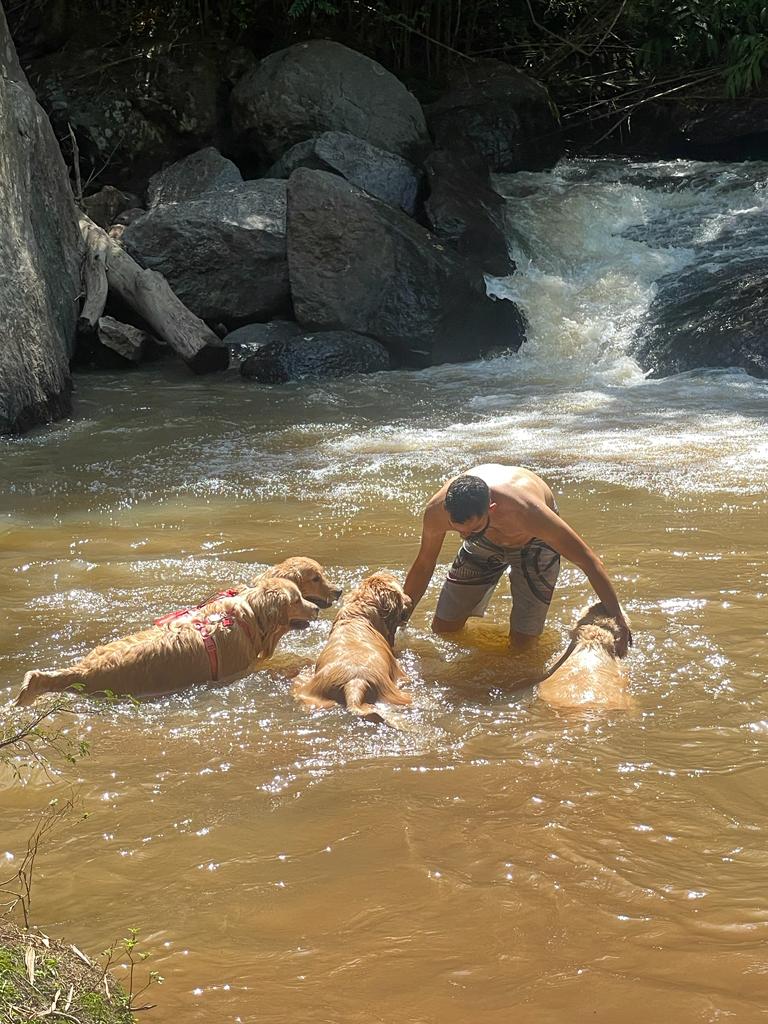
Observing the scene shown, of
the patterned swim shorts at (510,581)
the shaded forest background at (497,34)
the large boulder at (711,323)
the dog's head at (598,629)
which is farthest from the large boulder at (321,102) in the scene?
the dog's head at (598,629)

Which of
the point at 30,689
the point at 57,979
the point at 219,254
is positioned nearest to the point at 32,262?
the point at 219,254

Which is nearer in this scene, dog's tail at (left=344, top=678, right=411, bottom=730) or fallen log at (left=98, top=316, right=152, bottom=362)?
dog's tail at (left=344, top=678, right=411, bottom=730)

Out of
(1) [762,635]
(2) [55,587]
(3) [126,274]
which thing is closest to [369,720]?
(1) [762,635]

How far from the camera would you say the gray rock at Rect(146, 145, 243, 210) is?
63.3 feet

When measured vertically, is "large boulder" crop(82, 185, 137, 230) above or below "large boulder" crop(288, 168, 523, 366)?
above

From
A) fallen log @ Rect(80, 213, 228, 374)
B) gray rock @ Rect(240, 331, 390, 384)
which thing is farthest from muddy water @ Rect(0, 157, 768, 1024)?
fallen log @ Rect(80, 213, 228, 374)

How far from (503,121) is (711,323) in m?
8.00

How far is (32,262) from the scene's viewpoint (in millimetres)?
13219

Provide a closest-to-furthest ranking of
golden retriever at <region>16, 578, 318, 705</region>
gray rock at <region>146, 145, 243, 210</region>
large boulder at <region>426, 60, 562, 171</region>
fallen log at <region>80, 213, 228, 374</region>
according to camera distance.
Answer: golden retriever at <region>16, 578, 318, 705</region> → fallen log at <region>80, 213, 228, 374</region> → gray rock at <region>146, 145, 243, 210</region> → large boulder at <region>426, 60, 562, 171</region>

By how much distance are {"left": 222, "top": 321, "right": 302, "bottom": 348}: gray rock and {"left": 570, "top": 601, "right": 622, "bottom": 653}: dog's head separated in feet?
35.6

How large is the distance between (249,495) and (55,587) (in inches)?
105

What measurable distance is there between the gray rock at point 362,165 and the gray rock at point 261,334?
2928 millimetres

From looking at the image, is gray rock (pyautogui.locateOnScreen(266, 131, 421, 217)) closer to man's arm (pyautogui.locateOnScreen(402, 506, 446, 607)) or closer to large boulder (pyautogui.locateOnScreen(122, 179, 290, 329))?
large boulder (pyautogui.locateOnScreen(122, 179, 290, 329))

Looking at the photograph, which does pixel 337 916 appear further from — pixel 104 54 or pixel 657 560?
pixel 104 54
